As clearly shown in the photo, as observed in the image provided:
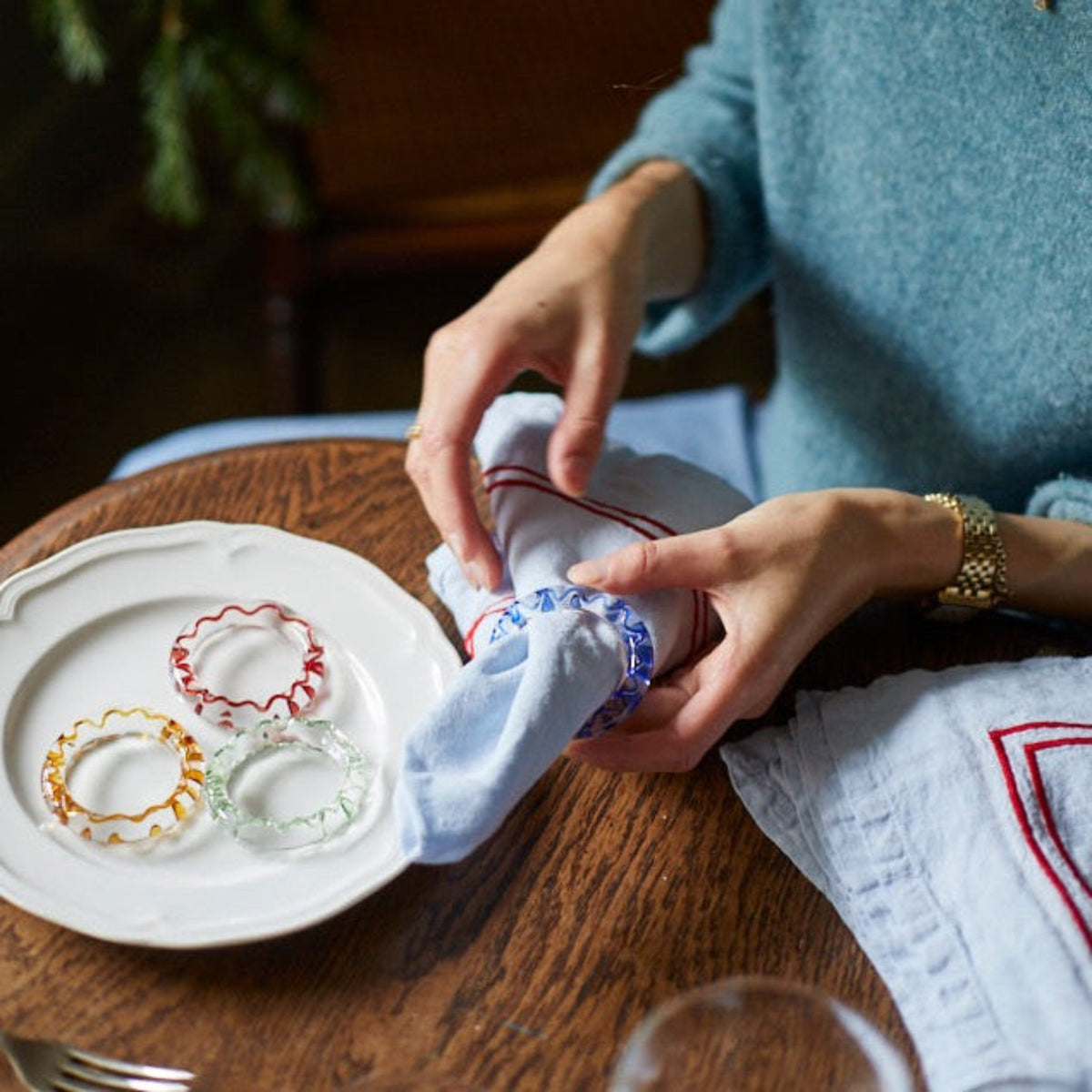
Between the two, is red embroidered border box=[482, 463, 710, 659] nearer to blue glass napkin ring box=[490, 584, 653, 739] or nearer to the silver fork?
blue glass napkin ring box=[490, 584, 653, 739]

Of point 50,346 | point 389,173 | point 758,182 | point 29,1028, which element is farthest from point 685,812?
point 50,346

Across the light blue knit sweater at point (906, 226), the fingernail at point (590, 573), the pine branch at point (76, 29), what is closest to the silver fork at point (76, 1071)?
the fingernail at point (590, 573)

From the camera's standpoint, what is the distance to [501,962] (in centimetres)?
51

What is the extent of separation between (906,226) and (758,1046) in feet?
1.68

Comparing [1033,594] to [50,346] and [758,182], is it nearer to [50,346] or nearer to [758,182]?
[758,182]

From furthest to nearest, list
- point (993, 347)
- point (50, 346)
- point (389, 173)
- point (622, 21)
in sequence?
point (50, 346)
point (389, 173)
point (622, 21)
point (993, 347)

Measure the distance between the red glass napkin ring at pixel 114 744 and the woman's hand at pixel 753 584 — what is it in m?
0.15

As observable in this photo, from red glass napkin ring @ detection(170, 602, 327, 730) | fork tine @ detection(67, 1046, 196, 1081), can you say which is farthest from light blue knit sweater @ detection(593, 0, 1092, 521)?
fork tine @ detection(67, 1046, 196, 1081)

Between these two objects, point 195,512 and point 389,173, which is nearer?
point 195,512

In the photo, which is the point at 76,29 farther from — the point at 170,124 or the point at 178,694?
the point at 178,694

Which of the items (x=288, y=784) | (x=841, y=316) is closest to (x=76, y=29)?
(x=841, y=316)

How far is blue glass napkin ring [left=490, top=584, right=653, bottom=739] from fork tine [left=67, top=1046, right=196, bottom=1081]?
0.19 meters

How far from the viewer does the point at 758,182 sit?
0.88 meters

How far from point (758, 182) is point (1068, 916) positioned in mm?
538
